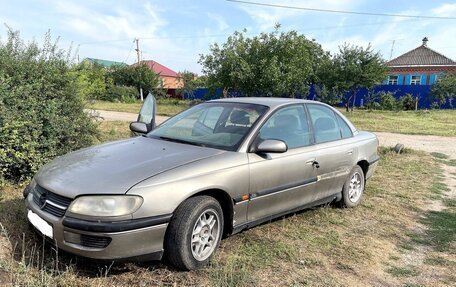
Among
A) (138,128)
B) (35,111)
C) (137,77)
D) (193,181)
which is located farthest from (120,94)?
(193,181)

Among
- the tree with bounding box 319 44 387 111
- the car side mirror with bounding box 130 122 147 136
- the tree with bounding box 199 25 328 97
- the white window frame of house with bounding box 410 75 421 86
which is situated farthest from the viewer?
the white window frame of house with bounding box 410 75 421 86

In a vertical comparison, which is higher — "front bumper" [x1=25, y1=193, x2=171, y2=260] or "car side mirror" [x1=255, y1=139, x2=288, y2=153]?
"car side mirror" [x1=255, y1=139, x2=288, y2=153]

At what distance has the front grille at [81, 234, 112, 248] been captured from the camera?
293cm

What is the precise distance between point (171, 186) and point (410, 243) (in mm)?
2932

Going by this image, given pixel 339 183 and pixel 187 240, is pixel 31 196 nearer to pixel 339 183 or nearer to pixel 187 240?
pixel 187 240

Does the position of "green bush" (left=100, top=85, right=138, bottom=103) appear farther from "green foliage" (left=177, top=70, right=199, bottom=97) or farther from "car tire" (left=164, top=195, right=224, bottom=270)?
"car tire" (left=164, top=195, right=224, bottom=270)

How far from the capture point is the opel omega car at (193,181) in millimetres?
2975

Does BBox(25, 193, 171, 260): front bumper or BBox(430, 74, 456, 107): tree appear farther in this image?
BBox(430, 74, 456, 107): tree

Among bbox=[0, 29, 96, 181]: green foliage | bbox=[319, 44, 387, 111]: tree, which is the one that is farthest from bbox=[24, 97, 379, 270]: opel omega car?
bbox=[319, 44, 387, 111]: tree

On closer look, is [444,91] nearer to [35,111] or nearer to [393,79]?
[393,79]

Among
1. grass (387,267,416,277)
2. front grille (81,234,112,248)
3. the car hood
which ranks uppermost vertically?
the car hood

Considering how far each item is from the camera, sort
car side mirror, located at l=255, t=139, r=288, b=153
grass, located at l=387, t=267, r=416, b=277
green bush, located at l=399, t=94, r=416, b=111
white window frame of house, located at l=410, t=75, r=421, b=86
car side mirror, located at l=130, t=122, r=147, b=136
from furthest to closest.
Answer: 1. white window frame of house, located at l=410, t=75, r=421, b=86
2. green bush, located at l=399, t=94, r=416, b=111
3. car side mirror, located at l=130, t=122, r=147, b=136
4. car side mirror, located at l=255, t=139, r=288, b=153
5. grass, located at l=387, t=267, r=416, b=277

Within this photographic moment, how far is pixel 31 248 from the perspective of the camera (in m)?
3.55

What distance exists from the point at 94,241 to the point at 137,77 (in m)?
42.9
